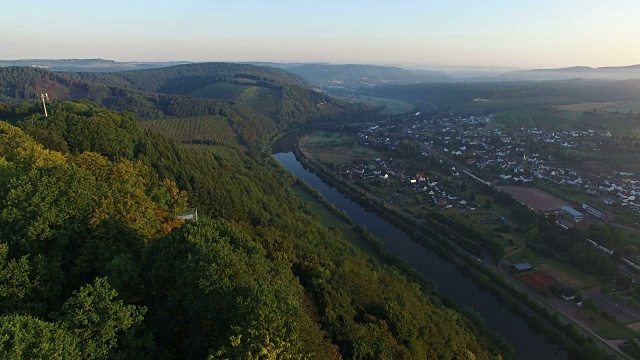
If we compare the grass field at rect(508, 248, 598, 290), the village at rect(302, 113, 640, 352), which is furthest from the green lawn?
the grass field at rect(508, 248, 598, 290)

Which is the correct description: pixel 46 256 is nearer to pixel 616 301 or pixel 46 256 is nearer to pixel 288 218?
pixel 288 218

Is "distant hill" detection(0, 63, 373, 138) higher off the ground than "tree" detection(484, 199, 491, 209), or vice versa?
"distant hill" detection(0, 63, 373, 138)

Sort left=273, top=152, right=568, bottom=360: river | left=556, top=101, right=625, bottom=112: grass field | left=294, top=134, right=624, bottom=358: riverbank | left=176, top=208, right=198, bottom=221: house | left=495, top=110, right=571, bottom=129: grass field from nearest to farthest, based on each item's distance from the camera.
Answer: left=176, top=208, right=198, bottom=221: house, left=294, top=134, right=624, bottom=358: riverbank, left=273, top=152, right=568, bottom=360: river, left=495, top=110, right=571, bottom=129: grass field, left=556, top=101, right=625, bottom=112: grass field

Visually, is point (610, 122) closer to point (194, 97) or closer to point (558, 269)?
point (558, 269)

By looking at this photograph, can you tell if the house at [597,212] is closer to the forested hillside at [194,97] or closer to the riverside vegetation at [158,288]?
the riverside vegetation at [158,288]

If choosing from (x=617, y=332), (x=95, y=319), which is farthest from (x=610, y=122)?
(x=95, y=319)

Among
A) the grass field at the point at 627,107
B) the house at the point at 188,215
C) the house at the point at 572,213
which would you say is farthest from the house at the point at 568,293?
the grass field at the point at 627,107

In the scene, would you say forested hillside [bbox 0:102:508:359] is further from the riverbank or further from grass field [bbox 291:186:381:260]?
grass field [bbox 291:186:381:260]

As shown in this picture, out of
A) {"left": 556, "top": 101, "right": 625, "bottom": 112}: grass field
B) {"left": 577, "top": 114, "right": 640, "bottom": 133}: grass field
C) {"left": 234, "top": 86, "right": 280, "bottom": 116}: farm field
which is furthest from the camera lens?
{"left": 234, "top": 86, "right": 280, "bottom": 116}: farm field
